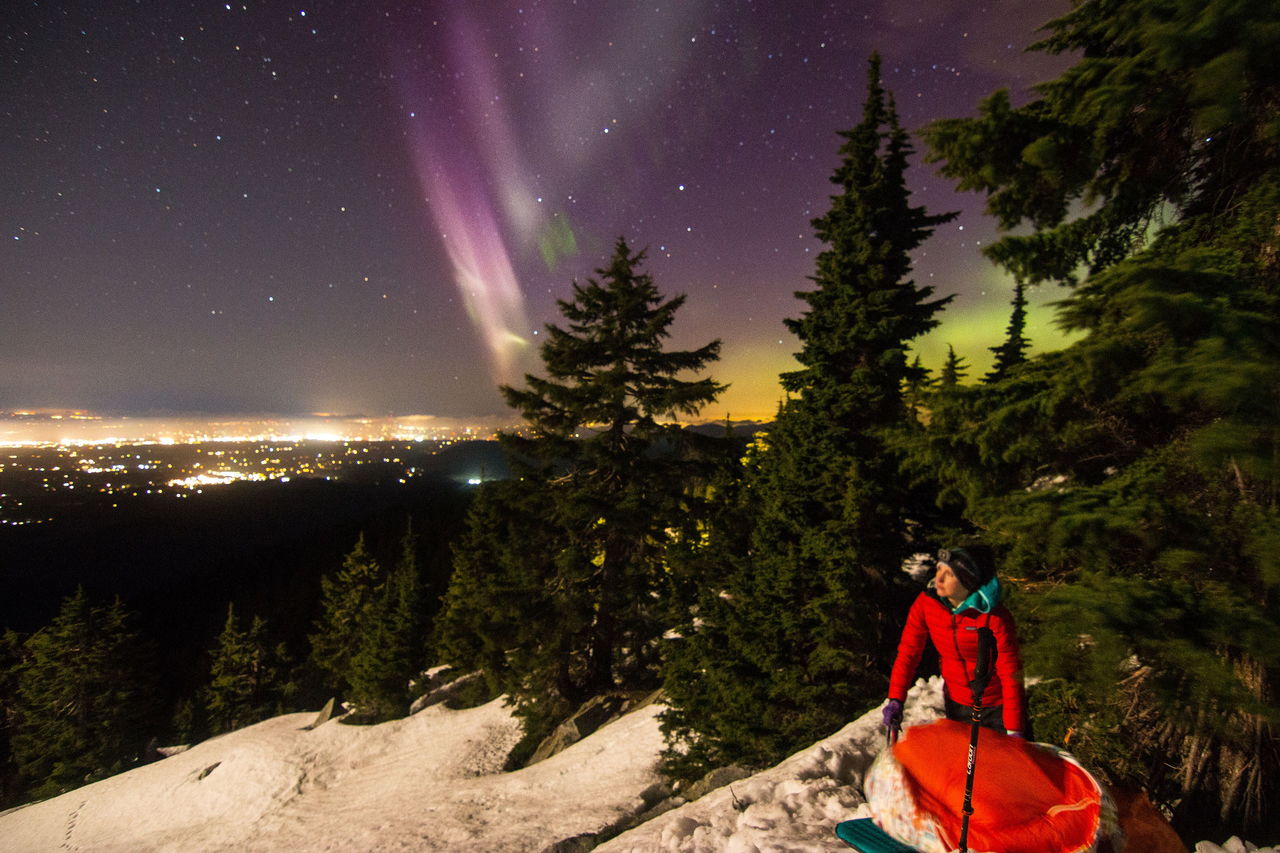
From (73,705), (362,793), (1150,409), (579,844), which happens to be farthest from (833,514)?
(73,705)

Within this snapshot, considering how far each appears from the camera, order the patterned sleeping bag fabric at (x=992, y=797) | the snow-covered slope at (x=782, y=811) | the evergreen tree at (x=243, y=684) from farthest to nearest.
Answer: the evergreen tree at (x=243, y=684), the snow-covered slope at (x=782, y=811), the patterned sleeping bag fabric at (x=992, y=797)

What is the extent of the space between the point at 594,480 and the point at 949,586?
12300 millimetres

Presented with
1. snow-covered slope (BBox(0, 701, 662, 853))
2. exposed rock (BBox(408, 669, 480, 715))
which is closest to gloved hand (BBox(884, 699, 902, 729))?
snow-covered slope (BBox(0, 701, 662, 853))

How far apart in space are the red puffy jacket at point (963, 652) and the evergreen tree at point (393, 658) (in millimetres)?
26694

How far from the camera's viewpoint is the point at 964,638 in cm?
403

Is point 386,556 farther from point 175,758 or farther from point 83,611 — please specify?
point 175,758

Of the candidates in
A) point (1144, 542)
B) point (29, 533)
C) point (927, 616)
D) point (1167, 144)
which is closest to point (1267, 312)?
point (1144, 542)

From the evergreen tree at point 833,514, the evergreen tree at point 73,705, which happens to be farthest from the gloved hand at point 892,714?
the evergreen tree at point 73,705

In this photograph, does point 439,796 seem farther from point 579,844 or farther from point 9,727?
point 9,727

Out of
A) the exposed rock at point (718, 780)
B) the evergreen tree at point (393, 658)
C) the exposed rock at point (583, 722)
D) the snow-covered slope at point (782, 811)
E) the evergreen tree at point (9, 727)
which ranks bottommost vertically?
the evergreen tree at point (9, 727)

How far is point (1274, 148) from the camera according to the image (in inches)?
169

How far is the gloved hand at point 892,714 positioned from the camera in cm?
437

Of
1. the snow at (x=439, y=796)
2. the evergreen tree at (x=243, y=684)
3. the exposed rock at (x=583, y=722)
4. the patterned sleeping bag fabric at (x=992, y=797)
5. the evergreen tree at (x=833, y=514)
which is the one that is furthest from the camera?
the evergreen tree at (x=243, y=684)

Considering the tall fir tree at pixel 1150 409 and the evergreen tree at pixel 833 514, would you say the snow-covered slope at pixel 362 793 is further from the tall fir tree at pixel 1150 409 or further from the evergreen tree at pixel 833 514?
the tall fir tree at pixel 1150 409
